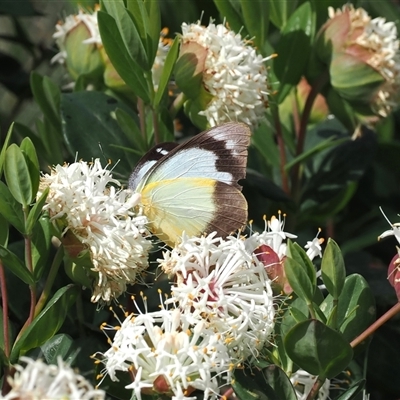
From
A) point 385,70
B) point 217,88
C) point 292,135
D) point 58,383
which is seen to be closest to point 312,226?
point 292,135

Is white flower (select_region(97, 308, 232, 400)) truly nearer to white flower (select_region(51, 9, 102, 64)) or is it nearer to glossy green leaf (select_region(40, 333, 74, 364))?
glossy green leaf (select_region(40, 333, 74, 364))

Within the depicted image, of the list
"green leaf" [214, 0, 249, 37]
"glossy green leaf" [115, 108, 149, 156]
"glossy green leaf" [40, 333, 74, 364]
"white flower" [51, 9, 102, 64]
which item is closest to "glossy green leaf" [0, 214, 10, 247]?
"glossy green leaf" [40, 333, 74, 364]

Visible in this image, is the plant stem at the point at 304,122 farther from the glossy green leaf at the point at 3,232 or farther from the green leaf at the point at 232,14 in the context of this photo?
the glossy green leaf at the point at 3,232

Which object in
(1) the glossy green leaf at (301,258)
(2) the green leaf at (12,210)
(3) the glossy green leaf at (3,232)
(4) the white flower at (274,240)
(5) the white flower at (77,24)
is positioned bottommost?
(4) the white flower at (274,240)

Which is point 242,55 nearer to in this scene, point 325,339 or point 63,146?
point 63,146

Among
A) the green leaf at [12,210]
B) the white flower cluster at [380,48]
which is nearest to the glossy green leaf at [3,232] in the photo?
the green leaf at [12,210]
